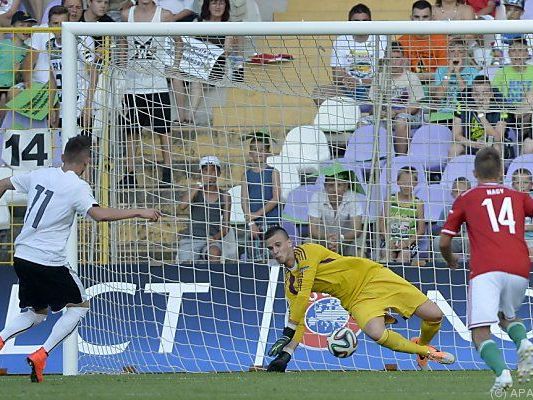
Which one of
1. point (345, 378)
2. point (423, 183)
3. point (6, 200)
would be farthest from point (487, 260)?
point (6, 200)

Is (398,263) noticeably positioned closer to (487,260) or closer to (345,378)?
(345,378)

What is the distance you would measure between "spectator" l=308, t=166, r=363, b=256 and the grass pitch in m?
1.71

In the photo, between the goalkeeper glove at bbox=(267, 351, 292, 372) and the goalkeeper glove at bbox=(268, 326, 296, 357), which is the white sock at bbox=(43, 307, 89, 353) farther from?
the goalkeeper glove at bbox=(267, 351, 292, 372)

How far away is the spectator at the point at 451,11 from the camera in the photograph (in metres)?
14.4

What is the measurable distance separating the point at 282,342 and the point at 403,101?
10.0 ft

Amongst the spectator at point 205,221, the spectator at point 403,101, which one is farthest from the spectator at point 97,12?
the spectator at point 403,101

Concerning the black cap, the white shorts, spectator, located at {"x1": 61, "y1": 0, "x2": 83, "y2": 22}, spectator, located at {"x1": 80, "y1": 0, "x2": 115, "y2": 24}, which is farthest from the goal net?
the black cap

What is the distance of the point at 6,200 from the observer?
39.4 ft

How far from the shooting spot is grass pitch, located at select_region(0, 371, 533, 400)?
754 centimetres

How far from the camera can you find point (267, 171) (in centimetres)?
1173

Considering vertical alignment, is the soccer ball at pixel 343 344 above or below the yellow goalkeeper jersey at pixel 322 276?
below

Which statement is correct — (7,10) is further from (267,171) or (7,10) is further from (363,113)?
(363,113)

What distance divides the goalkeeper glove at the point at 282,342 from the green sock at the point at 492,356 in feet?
8.94

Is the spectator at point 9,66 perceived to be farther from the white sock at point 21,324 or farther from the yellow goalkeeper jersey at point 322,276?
the yellow goalkeeper jersey at point 322,276
